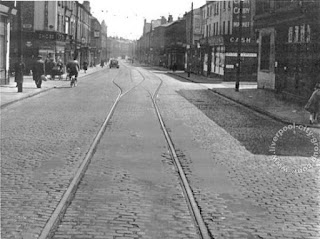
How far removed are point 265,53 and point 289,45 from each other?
6278mm

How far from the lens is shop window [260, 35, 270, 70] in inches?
1272

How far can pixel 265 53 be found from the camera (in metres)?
33.1

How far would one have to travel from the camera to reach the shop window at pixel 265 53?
106 feet

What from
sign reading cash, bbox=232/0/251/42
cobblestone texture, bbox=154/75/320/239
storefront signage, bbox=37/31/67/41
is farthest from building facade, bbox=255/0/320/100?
storefront signage, bbox=37/31/67/41

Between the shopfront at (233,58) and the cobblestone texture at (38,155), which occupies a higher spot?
the shopfront at (233,58)

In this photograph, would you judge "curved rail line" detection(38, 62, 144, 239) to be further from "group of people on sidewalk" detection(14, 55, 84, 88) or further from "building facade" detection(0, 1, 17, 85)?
"building facade" detection(0, 1, 17, 85)

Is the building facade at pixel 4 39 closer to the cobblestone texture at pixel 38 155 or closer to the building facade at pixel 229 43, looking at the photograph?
the cobblestone texture at pixel 38 155

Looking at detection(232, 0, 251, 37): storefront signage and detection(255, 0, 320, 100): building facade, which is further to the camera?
detection(232, 0, 251, 37): storefront signage

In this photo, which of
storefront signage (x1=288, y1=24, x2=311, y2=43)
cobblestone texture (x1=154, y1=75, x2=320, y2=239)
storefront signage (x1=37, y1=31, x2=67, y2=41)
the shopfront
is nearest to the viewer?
cobblestone texture (x1=154, y1=75, x2=320, y2=239)

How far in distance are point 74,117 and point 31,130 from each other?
3312 millimetres

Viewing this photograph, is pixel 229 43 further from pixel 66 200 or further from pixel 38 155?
pixel 66 200

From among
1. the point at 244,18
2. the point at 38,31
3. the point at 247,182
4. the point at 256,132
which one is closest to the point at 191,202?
the point at 247,182

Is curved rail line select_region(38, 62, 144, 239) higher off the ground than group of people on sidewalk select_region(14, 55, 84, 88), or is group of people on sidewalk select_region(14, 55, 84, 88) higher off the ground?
group of people on sidewalk select_region(14, 55, 84, 88)

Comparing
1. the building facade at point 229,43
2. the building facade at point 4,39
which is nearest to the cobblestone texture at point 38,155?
the building facade at point 4,39
